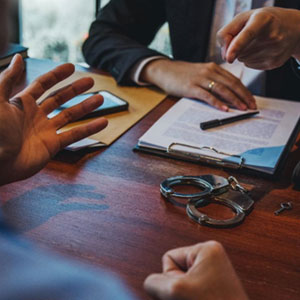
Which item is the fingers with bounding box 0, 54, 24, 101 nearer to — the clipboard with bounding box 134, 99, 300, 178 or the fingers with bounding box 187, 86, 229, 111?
the clipboard with bounding box 134, 99, 300, 178

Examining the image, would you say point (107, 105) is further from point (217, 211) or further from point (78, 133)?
point (217, 211)

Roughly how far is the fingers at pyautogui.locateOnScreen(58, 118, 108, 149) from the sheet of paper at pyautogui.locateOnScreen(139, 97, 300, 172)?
108 mm

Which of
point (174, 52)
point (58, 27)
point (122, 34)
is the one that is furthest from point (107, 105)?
point (58, 27)

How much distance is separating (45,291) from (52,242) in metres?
0.11

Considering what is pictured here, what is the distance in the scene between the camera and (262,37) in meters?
1.02

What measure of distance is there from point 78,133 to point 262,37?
16.7 inches

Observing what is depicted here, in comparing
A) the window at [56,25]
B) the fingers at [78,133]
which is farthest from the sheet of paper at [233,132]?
the window at [56,25]

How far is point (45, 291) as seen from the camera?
62cm

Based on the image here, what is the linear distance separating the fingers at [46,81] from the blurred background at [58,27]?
1962mm

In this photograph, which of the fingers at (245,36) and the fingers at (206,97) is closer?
the fingers at (245,36)

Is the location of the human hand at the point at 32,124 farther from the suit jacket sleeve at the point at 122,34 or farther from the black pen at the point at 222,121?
the suit jacket sleeve at the point at 122,34

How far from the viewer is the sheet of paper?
100cm

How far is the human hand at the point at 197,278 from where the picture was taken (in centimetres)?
52

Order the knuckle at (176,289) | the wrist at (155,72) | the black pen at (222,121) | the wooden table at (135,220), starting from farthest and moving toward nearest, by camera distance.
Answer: the wrist at (155,72) → the black pen at (222,121) → the wooden table at (135,220) → the knuckle at (176,289)
